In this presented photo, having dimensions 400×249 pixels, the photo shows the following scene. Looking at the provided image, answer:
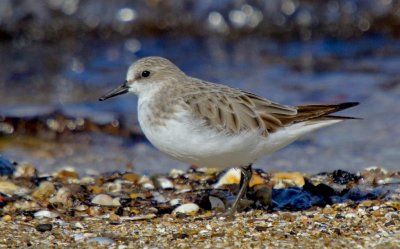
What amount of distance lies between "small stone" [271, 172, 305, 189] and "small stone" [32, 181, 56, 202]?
1590 mm

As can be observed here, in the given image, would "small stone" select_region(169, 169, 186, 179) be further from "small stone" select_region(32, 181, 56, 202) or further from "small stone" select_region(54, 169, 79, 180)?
Result: "small stone" select_region(32, 181, 56, 202)

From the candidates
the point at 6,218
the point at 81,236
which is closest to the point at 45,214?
the point at 6,218

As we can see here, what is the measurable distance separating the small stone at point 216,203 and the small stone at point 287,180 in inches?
21.7

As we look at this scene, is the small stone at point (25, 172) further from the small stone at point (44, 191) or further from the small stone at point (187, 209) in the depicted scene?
the small stone at point (187, 209)

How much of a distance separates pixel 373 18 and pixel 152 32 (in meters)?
3.27

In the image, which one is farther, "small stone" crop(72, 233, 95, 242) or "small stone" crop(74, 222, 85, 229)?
"small stone" crop(74, 222, 85, 229)

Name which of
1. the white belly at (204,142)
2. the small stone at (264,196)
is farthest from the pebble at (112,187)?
the small stone at (264,196)

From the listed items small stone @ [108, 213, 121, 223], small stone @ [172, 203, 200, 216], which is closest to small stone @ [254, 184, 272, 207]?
small stone @ [172, 203, 200, 216]

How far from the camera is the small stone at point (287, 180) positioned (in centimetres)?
591

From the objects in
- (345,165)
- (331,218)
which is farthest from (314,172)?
(331,218)

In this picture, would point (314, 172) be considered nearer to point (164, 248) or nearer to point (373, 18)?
point (164, 248)

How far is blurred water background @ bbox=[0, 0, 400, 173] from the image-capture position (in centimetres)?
784

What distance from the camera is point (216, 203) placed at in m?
5.46

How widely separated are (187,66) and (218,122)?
20.0 ft
